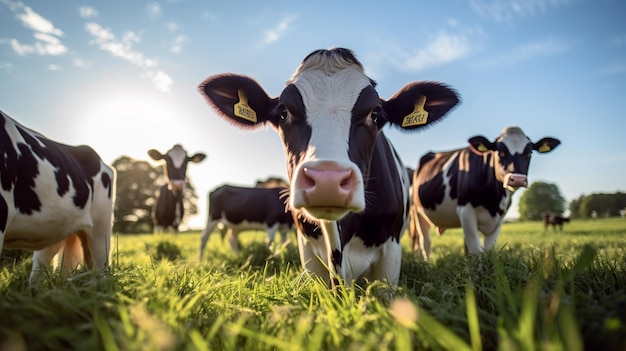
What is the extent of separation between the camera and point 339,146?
7.36 ft

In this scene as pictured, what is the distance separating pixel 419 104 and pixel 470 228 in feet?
10.6

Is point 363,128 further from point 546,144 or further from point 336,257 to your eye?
point 546,144

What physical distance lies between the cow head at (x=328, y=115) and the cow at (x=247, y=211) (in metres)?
10.4

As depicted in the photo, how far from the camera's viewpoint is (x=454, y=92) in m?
3.30

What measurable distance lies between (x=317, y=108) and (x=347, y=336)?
1.64m

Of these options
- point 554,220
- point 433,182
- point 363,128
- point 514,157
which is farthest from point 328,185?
point 554,220

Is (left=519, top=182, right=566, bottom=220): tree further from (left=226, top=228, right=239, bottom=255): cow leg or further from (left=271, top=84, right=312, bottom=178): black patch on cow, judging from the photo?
(left=271, top=84, right=312, bottom=178): black patch on cow

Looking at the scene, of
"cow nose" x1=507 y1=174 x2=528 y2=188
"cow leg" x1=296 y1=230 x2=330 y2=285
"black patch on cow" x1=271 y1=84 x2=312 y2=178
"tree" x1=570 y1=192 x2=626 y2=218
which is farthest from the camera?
"tree" x1=570 y1=192 x2=626 y2=218

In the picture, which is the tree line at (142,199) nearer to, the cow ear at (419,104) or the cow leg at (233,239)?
the cow leg at (233,239)

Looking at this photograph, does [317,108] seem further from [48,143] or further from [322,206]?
[48,143]

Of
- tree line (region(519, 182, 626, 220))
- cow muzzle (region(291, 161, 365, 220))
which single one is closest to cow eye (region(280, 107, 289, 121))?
cow muzzle (region(291, 161, 365, 220))

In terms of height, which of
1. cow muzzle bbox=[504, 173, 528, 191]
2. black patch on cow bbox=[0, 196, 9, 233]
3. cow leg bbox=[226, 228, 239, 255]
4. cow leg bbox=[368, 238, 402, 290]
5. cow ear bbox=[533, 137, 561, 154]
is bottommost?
cow leg bbox=[226, 228, 239, 255]

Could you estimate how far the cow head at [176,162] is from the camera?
12.1 metres

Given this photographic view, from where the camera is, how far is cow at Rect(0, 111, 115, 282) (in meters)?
3.04
